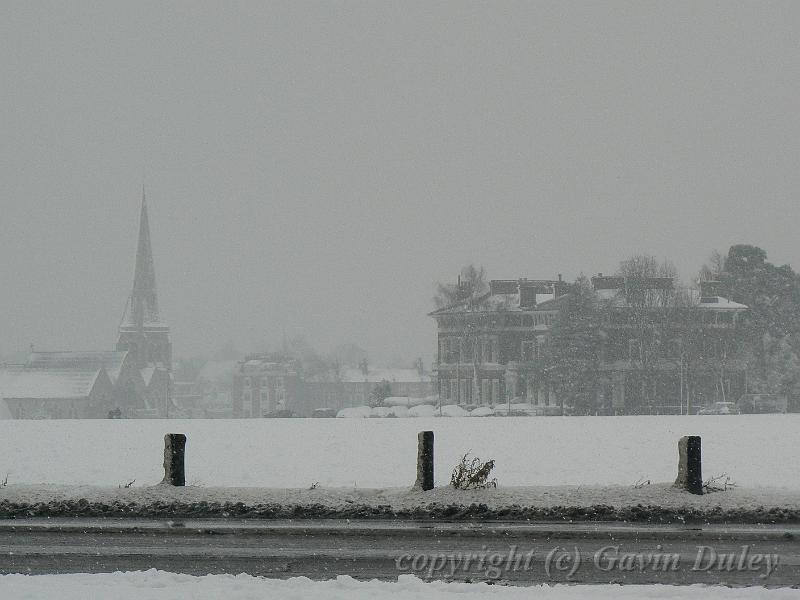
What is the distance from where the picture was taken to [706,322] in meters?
110

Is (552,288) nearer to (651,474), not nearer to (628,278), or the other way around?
(628,278)

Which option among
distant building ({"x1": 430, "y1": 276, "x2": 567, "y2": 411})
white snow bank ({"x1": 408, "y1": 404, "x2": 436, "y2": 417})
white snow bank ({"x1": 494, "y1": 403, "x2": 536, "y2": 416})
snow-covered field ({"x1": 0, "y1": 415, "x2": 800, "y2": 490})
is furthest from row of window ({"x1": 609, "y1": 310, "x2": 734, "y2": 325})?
snow-covered field ({"x1": 0, "y1": 415, "x2": 800, "y2": 490})

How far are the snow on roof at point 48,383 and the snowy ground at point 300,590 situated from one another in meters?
166

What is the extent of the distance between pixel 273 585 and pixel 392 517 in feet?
18.9

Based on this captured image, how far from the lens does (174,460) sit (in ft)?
63.6

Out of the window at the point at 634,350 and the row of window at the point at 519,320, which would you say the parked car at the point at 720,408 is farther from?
the row of window at the point at 519,320

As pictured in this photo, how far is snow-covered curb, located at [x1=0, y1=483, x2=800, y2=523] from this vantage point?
16719mm

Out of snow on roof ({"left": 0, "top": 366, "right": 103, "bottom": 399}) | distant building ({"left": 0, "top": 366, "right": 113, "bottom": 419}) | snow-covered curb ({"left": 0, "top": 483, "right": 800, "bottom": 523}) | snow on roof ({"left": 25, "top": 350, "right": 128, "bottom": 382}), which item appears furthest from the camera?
snow on roof ({"left": 25, "top": 350, "right": 128, "bottom": 382})

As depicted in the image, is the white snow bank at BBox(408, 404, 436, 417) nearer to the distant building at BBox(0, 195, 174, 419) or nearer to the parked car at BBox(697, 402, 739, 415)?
the parked car at BBox(697, 402, 739, 415)

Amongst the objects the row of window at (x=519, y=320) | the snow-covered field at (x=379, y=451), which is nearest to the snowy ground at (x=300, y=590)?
the snow-covered field at (x=379, y=451)

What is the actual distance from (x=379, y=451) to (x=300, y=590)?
88.2ft

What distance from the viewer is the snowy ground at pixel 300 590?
10.7 metres

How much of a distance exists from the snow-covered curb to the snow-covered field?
649 cm

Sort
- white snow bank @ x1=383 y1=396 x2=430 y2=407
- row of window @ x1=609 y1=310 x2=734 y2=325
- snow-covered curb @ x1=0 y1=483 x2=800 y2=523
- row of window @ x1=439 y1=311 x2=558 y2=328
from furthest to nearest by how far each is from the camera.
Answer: white snow bank @ x1=383 y1=396 x2=430 y2=407
row of window @ x1=439 y1=311 x2=558 y2=328
row of window @ x1=609 y1=310 x2=734 y2=325
snow-covered curb @ x1=0 y1=483 x2=800 y2=523
